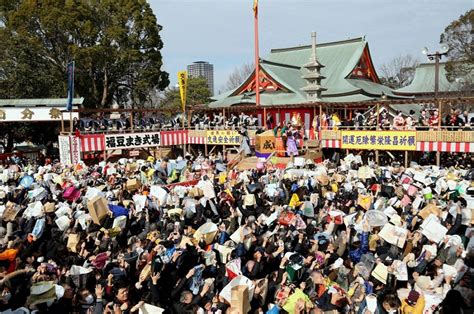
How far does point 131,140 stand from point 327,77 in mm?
15037

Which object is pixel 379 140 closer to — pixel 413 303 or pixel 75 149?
pixel 75 149

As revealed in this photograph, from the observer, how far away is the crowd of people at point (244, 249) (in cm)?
504

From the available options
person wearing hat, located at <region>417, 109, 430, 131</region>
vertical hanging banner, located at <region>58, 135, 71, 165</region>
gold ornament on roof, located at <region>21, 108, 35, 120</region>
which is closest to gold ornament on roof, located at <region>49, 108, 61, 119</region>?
gold ornament on roof, located at <region>21, 108, 35, 120</region>

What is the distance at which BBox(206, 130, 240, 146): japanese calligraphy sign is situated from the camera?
2153 cm

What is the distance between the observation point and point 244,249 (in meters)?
6.16

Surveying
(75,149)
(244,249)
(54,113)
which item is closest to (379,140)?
(75,149)

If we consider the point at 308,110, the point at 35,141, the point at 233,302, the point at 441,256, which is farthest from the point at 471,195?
the point at 35,141

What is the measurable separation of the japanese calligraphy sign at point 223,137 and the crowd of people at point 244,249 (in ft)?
38.8

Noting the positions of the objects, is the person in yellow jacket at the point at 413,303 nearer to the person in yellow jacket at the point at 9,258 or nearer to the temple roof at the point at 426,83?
the person in yellow jacket at the point at 9,258

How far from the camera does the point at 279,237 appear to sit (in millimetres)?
6742

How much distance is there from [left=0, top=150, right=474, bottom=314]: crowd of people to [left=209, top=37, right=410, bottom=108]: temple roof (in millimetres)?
17770

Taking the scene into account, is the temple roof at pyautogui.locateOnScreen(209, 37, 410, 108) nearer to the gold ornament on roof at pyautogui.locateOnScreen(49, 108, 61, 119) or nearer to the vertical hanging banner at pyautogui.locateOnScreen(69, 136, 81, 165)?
the gold ornament on roof at pyautogui.locateOnScreen(49, 108, 61, 119)

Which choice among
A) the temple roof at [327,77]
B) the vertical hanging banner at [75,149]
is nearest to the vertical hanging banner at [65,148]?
the vertical hanging banner at [75,149]

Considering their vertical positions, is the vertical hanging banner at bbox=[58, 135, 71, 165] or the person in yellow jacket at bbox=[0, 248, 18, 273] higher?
the vertical hanging banner at bbox=[58, 135, 71, 165]
